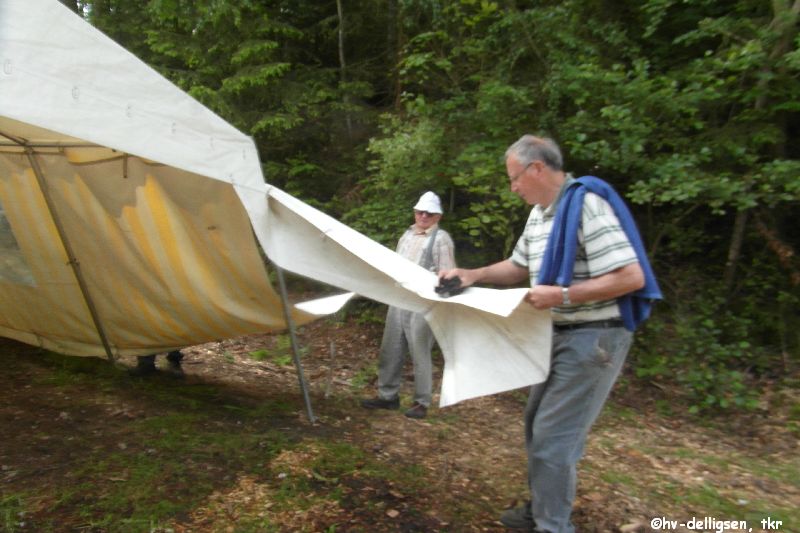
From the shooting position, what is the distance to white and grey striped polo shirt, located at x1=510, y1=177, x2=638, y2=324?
2240mm

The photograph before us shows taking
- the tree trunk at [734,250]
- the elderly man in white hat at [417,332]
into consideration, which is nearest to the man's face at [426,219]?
the elderly man in white hat at [417,332]

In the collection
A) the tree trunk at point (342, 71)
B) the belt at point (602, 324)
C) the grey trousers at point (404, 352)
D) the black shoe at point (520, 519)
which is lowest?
the black shoe at point (520, 519)

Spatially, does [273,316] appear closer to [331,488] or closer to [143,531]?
[331,488]

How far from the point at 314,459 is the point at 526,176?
2.10m

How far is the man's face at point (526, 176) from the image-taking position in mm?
2494

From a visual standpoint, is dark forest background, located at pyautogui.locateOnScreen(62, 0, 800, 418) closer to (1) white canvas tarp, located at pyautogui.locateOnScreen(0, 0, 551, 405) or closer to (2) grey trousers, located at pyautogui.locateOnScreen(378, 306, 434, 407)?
(2) grey trousers, located at pyautogui.locateOnScreen(378, 306, 434, 407)

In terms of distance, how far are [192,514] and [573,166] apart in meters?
5.40

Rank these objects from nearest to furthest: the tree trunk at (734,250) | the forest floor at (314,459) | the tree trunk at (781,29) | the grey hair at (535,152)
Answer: the grey hair at (535,152) < the forest floor at (314,459) < the tree trunk at (781,29) < the tree trunk at (734,250)

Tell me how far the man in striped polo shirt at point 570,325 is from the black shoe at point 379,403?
215 centimetres

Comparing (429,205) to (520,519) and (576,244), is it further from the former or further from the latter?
(520,519)

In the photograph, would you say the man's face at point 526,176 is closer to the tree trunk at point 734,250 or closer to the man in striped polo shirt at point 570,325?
the man in striped polo shirt at point 570,325

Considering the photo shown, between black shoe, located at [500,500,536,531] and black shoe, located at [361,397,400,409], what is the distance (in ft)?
6.14

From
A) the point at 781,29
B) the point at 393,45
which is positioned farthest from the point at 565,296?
the point at 393,45

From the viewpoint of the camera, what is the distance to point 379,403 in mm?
4648
